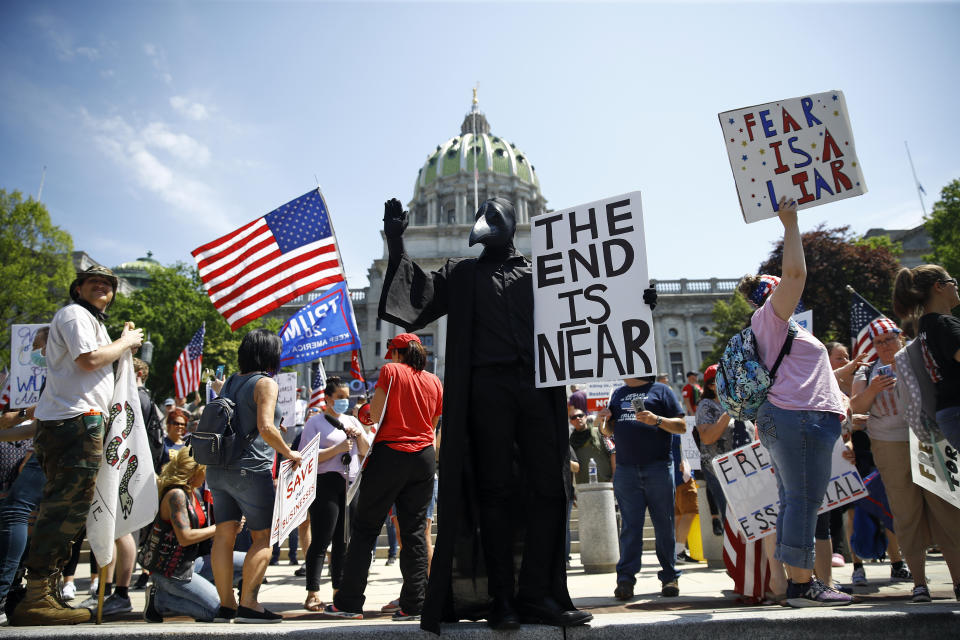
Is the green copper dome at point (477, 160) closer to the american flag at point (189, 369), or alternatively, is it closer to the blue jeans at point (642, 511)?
the american flag at point (189, 369)

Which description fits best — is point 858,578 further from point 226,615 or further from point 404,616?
point 226,615

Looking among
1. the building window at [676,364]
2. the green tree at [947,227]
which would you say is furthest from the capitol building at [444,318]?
the green tree at [947,227]

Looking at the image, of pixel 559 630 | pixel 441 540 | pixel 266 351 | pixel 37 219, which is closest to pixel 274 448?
pixel 266 351

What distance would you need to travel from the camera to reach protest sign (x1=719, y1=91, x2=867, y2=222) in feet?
11.4

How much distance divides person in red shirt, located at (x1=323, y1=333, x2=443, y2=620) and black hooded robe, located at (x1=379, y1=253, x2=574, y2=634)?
1.05 meters

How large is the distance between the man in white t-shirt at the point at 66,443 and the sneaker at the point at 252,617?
2.79ft

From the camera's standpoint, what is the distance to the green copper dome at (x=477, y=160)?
84438 millimetres

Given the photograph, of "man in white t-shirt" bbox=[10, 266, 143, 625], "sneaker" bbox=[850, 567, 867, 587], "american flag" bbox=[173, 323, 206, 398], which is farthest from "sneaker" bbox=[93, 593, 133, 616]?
"american flag" bbox=[173, 323, 206, 398]

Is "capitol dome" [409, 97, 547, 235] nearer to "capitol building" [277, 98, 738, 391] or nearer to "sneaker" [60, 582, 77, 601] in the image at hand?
"capitol building" [277, 98, 738, 391]

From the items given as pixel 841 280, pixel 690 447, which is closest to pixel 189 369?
pixel 690 447

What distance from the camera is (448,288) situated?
10.5 ft

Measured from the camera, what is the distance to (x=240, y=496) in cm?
376

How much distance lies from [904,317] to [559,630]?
9.79 feet

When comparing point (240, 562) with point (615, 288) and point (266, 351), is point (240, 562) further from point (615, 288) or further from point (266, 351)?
point (615, 288)
